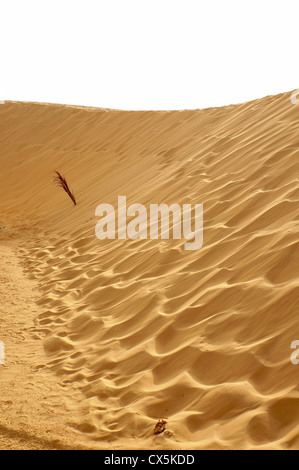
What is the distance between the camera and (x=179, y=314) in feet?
10.8

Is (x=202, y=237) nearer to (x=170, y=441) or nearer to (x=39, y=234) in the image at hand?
(x=170, y=441)

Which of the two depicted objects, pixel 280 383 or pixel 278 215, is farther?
pixel 278 215

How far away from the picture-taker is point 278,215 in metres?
3.78

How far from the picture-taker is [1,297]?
4.63m

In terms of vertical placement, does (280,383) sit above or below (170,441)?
above

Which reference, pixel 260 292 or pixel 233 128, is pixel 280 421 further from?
pixel 233 128

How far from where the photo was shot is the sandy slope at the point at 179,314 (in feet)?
7.72

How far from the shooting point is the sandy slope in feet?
7.72

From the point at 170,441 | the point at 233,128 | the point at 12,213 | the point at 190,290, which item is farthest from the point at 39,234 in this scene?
the point at 170,441
